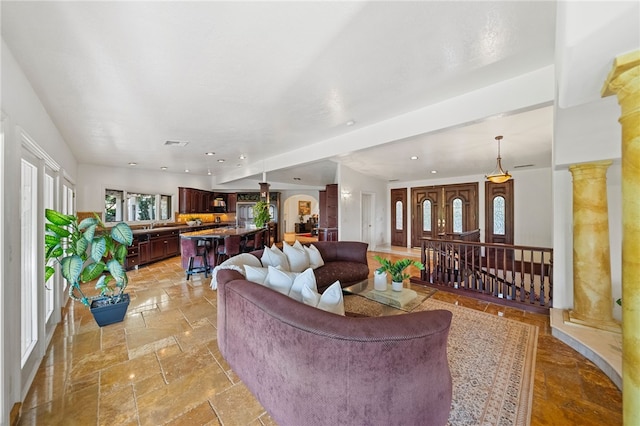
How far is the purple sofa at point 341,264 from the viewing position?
348 centimetres

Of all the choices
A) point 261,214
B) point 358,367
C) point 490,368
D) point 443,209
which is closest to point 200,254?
point 261,214

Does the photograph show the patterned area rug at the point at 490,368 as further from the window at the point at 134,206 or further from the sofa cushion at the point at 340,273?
the window at the point at 134,206

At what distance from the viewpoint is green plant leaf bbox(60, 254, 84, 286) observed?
232 centimetres

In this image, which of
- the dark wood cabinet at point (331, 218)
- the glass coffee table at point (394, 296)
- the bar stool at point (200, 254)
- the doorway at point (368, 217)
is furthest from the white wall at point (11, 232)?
the doorway at point (368, 217)

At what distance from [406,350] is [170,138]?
4579 mm

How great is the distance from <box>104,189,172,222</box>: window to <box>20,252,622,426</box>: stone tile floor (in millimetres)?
4216

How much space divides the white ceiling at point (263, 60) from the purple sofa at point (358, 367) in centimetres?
181

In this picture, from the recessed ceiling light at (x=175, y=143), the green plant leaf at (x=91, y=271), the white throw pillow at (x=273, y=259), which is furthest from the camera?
the recessed ceiling light at (x=175, y=143)

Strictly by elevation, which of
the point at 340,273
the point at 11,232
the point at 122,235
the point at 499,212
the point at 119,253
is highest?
the point at 499,212

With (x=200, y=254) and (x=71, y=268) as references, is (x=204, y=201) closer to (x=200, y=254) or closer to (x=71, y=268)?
(x=200, y=254)

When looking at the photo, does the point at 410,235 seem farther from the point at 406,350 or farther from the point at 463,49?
the point at 406,350

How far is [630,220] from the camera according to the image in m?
1.09

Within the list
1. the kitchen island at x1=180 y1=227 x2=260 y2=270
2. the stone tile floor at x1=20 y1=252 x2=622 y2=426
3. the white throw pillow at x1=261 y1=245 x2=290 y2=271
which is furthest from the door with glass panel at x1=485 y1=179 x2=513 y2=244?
the kitchen island at x1=180 y1=227 x2=260 y2=270

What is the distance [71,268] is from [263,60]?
2.69 m
